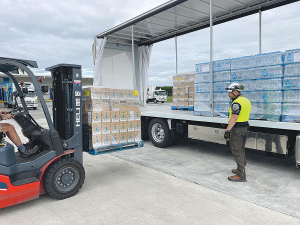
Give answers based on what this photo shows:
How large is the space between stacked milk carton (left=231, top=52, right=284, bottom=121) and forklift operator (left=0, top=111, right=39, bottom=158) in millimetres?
4185

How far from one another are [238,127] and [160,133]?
3322 millimetres

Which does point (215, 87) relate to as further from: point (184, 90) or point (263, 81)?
point (184, 90)

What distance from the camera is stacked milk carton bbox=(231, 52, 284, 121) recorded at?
4793mm

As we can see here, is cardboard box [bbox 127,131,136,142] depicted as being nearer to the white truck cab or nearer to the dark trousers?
the dark trousers

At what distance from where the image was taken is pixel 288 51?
468cm

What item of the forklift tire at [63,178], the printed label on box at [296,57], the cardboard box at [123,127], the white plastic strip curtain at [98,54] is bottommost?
the forklift tire at [63,178]

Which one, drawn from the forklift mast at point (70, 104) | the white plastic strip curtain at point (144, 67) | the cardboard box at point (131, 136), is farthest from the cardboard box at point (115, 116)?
the white plastic strip curtain at point (144, 67)

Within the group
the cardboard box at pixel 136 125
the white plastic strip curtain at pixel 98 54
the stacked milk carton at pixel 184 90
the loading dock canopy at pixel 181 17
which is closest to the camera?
the cardboard box at pixel 136 125

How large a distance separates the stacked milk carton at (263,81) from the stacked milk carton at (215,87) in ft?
0.93

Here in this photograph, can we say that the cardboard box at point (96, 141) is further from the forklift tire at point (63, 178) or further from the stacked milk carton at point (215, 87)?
the stacked milk carton at point (215, 87)

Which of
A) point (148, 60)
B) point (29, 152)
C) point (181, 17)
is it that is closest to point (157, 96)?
point (148, 60)

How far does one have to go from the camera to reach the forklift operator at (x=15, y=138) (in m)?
3.68

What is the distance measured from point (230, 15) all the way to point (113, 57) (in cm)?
486

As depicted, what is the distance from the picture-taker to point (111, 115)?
479 centimetres
